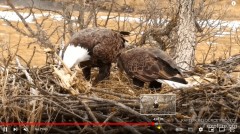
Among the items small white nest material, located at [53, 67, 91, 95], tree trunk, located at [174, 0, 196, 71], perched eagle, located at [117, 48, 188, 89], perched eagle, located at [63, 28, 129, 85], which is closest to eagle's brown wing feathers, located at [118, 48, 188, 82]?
perched eagle, located at [117, 48, 188, 89]

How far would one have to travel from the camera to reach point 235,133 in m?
3.62

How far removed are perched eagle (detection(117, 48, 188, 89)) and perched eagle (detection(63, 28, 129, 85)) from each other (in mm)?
209

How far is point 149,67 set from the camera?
13.9 ft

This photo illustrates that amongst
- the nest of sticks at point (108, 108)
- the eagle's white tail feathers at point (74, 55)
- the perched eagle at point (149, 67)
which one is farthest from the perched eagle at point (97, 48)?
the nest of sticks at point (108, 108)

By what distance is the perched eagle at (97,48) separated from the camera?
4590mm

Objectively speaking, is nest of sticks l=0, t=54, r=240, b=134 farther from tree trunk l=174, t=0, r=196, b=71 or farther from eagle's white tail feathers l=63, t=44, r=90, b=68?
tree trunk l=174, t=0, r=196, b=71

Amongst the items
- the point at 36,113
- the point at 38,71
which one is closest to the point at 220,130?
the point at 36,113

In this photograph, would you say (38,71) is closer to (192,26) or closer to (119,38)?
(119,38)

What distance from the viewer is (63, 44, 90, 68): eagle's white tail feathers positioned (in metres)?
4.18

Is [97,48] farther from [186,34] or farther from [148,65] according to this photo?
[186,34]

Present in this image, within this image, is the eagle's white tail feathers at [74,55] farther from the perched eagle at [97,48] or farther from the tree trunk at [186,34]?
the tree trunk at [186,34]

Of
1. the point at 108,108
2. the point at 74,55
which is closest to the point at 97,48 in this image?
the point at 74,55

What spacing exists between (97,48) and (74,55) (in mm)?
380

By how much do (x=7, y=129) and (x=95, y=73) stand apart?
1907 millimetres
